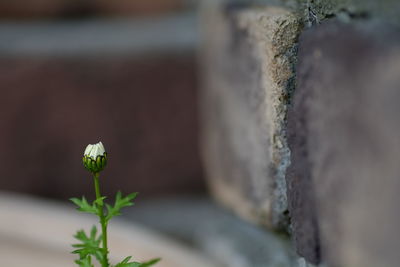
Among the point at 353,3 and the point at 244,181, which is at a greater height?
the point at 353,3

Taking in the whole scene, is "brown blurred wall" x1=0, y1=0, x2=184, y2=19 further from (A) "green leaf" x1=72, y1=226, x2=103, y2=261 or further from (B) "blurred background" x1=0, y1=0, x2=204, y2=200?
(A) "green leaf" x1=72, y1=226, x2=103, y2=261

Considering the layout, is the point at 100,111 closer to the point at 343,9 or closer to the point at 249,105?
the point at 249,105

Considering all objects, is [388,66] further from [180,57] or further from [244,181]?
[180,57]

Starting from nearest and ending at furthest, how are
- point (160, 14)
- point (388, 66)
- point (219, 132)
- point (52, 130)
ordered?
point (388, 66) → point (219, 132) → point (52, 130) → point (160, 14)

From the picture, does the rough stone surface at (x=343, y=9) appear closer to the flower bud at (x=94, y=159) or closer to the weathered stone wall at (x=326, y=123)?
the weathered stone wall at (x=326, y=123)

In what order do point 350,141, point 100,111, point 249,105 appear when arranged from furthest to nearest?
point 100,111 < point 249,105 < point 350,141

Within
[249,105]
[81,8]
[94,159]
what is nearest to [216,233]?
[249,105]

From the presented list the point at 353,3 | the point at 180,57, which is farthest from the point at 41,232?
the point at 353,3
